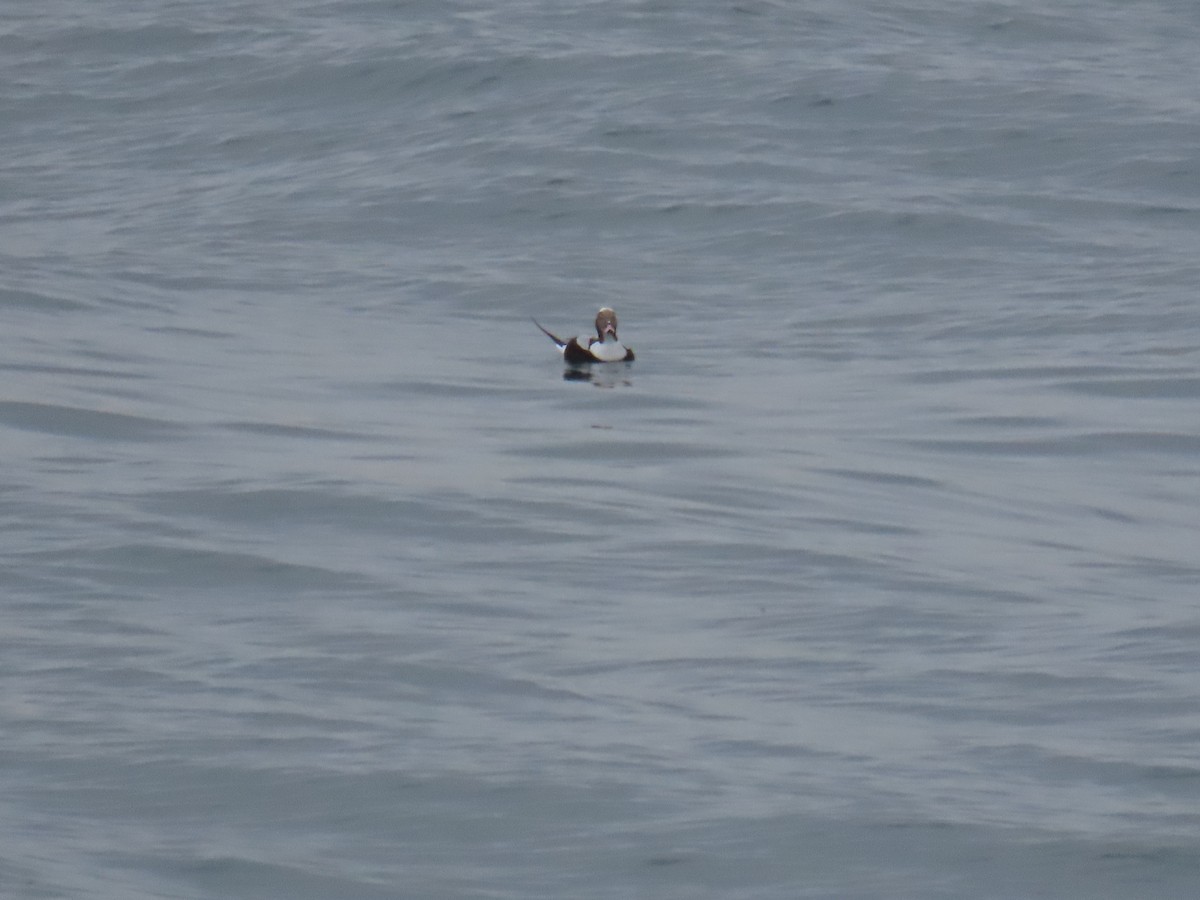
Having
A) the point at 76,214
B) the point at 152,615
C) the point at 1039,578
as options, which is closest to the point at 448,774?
the point at 152,615

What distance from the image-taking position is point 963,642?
27.8 ft

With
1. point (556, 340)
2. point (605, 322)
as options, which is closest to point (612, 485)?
point (605, 322)

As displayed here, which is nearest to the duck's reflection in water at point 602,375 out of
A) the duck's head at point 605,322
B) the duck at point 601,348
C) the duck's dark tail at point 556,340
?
the duck at point 601,348

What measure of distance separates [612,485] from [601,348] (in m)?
4.58

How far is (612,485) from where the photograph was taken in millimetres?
11484

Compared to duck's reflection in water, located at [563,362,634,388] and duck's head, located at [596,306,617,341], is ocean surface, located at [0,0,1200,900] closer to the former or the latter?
duck's reflection in water, located at [563,362,634,388]

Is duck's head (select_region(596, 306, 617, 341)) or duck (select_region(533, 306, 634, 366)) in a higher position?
duck's head (select_region(596, 306, 617, 341))

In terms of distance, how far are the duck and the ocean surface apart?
30 centimetres

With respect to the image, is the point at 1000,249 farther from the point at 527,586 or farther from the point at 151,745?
the point at 151,745

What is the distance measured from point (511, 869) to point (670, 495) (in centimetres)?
515

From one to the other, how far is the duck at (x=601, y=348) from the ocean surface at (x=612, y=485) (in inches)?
11.8

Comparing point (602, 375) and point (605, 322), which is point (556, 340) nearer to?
point (605, 322)

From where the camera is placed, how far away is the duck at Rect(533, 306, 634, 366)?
15820 millimetres

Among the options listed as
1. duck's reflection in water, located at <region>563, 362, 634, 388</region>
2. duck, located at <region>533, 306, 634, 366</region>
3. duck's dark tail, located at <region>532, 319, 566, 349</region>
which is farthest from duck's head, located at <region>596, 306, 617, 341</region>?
duck's reflection in water, located at <region>563, 362, 634, 388</region>
